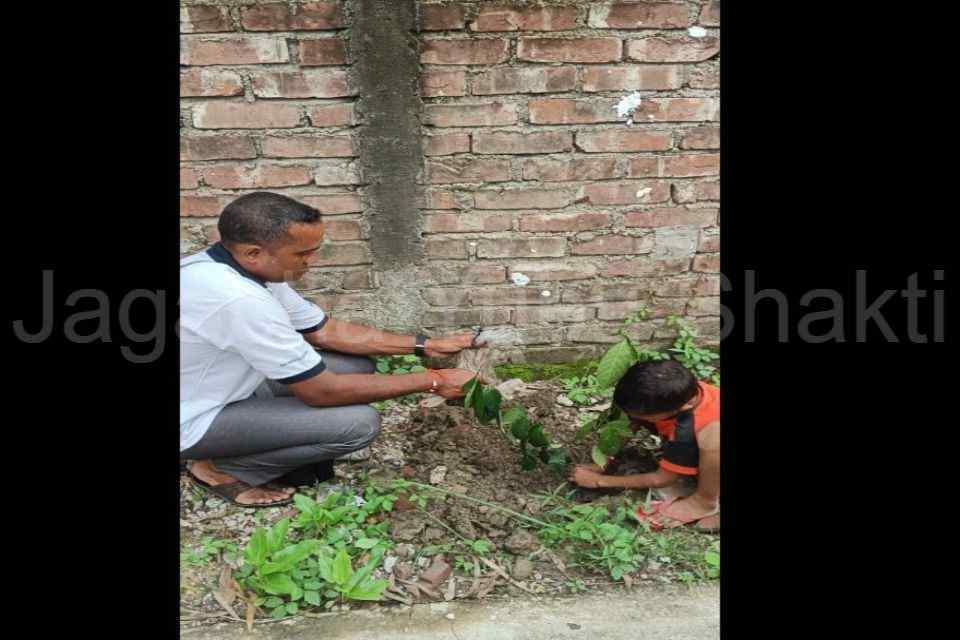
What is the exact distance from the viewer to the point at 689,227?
124 inches

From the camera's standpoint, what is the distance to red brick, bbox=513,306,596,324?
Answer: 10.9 ft

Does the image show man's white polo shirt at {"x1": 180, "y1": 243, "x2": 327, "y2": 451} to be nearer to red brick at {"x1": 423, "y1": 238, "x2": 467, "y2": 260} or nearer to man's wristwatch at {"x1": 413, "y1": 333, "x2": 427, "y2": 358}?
man's wristwatch at {"x1": 413, "y1": 333, "x2": 427, "y2": 358}

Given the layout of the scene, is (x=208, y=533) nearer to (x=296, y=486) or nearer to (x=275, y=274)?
(x=296, y=486)

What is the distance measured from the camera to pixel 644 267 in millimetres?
3238

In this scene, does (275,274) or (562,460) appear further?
(562,460)

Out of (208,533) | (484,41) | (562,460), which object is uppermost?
(484,41)

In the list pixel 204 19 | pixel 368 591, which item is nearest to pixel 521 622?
pixel 368 591

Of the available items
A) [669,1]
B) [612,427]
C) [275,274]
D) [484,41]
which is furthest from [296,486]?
[669,1]

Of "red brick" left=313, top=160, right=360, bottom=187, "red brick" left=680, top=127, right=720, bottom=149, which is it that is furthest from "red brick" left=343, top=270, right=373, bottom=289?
"red brick" left=680, top=127, right=720, bottom=149

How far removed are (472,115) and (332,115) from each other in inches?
21.5

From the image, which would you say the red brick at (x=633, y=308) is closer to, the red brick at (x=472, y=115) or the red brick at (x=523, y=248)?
the red brick at (x=523, y=248)

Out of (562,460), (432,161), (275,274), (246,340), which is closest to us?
(246,340)

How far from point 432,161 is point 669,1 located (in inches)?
42.8

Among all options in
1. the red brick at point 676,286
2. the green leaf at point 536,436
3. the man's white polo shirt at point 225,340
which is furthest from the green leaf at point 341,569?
the red brick at point 676,286
